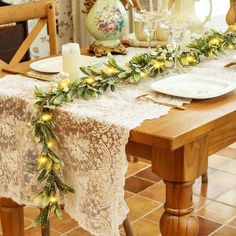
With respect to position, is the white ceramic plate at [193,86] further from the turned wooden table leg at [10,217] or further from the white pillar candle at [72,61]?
the turned wooden table leg at [10,217]

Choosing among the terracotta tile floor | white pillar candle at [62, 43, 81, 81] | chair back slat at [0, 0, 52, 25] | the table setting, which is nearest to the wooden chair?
chair back slat at [0, 0, 52, 25]

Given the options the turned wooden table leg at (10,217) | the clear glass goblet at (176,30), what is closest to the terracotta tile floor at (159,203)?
the turned wooden table leg at (10,217)

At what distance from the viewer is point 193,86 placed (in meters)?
1.52

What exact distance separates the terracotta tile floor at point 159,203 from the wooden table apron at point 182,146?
0.90 m

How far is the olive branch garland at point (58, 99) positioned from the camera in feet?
4.54

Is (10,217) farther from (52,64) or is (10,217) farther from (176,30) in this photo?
(176,30)

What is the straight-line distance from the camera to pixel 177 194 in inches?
51.8

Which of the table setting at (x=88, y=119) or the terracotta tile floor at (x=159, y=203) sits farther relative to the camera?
the terracotta tile floor at (x=159, y=203)

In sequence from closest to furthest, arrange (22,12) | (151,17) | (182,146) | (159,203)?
(182,146)
(151,17)
(22,12)
(159,203)

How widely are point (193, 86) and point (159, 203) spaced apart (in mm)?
1050

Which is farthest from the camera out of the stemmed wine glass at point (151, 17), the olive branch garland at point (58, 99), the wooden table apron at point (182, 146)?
the stemmed wine glass at point (151, 17)

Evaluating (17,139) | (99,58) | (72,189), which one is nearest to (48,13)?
(99,58)

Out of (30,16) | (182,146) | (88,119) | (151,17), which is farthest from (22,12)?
(182,146)

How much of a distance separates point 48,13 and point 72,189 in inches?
40.8
